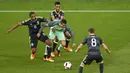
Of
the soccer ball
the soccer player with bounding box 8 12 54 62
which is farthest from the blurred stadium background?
the soccer player with bounding box 8 12 54 62

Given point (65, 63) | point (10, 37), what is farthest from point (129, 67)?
point (10, 37)

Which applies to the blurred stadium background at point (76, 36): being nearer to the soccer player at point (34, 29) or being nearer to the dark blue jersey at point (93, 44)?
the soccer player at point (34, 29)

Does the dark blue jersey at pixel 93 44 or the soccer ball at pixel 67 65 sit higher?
the dark blue jersey at pixel 93 44

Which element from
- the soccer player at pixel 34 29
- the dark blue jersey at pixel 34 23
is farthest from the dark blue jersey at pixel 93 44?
the dark blue jersey at pixel 34 23

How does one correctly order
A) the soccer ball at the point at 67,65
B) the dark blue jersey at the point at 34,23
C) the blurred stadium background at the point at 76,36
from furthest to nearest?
the dark blue jersey at the point at 34,23 → the blurred stadium background at the point at 76,36 → the soccer ball at the point at 67,65

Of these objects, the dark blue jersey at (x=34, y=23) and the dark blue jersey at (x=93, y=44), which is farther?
the dark blue jersey at (x=34, y=23)

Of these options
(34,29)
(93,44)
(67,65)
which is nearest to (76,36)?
(34,29)

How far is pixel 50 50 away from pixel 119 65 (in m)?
3.31

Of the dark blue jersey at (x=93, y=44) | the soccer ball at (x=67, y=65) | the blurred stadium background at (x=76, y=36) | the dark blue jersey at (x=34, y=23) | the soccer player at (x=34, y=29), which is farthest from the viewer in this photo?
the dark blue jersey at (x=34, y=23)

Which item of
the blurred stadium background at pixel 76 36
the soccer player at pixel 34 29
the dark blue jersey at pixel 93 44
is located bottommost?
the blurred stadium background at pixel 76 36

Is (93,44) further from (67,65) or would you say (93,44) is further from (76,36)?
(76,36)

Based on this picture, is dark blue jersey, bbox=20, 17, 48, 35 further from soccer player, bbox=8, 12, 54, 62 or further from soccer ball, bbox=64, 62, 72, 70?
soccer ball, bbox=64, 62, 72, 70

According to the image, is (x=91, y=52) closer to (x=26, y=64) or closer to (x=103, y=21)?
(x=26, y=64)
